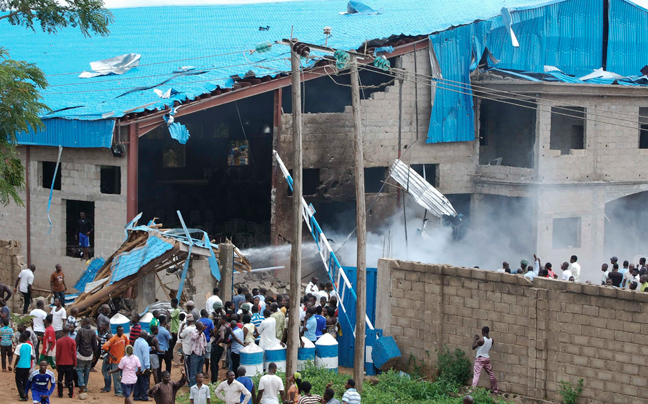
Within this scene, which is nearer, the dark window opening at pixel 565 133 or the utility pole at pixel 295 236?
the utility pole at pixel 295 236

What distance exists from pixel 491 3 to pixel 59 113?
52.9ft

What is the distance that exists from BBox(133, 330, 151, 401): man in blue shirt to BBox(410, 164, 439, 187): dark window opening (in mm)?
14252

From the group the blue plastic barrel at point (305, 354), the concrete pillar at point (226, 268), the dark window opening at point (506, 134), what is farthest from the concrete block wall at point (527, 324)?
the dark window opening at point (506, 134)

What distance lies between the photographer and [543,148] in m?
26.0

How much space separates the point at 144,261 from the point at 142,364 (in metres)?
4.62

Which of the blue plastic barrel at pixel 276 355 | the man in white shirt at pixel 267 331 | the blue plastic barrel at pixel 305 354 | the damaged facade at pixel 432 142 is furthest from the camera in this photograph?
the damaged facade at pixel 432 142

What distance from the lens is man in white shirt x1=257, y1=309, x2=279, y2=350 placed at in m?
15.4

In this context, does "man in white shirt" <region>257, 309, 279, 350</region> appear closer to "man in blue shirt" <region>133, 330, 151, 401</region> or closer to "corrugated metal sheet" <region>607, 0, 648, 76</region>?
"man in blue shirt" <region>133, 330, 151, 401</region>

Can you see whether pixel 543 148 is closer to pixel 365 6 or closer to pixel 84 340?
pixel 365 6

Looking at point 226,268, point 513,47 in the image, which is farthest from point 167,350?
point 513,47

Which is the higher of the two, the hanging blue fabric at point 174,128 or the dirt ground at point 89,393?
the hanging blue fabric at point 174,128

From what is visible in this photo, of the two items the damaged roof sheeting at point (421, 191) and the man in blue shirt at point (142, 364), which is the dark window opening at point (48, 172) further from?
the man in blue shirt at point (142, 364)

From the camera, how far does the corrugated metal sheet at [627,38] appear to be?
29.5 metres

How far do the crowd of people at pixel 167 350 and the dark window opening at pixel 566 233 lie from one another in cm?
1210
